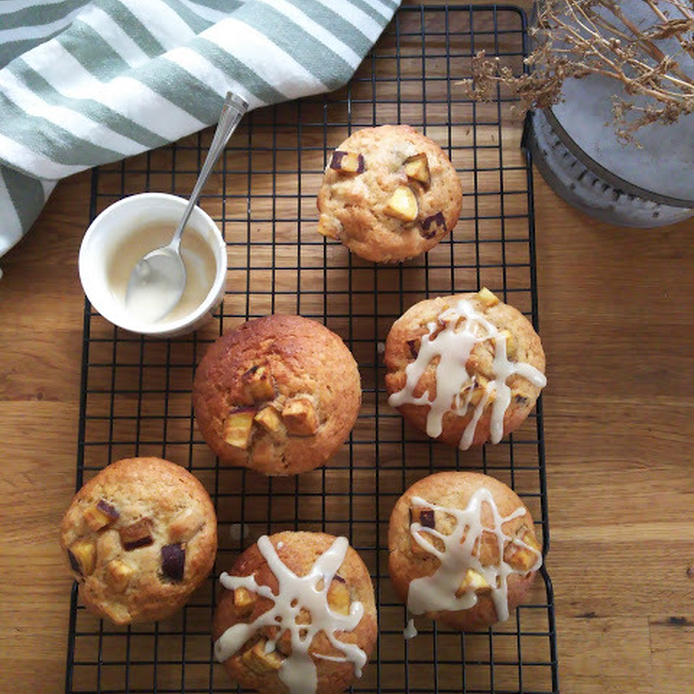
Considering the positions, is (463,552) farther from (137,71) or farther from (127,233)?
(137,71)

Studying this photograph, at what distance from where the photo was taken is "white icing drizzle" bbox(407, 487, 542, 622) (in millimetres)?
1711

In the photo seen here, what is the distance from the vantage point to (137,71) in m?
1.93

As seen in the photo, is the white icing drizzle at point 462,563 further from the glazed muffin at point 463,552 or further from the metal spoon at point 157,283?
the metal spoon at point 157,283

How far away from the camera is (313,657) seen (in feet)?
5.50

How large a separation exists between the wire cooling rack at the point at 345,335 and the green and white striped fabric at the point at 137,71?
4.0 inches

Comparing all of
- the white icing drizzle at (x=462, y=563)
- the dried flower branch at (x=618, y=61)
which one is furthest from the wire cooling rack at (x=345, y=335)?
the dried flower branch at (x=618, y=61)

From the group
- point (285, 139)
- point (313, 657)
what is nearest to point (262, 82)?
point (285, 139)

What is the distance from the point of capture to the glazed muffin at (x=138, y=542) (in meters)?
1.68

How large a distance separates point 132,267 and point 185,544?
681 mm

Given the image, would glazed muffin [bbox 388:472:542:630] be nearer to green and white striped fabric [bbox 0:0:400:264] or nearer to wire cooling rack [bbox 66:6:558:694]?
wire cooling rack [bbox 66:6:558:694]

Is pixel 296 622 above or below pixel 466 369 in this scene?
below

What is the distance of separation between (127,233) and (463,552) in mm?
1083

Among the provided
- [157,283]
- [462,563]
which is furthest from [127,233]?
[462,563]

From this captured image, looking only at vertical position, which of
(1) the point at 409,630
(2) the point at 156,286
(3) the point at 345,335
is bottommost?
(1) the point at 409,630
